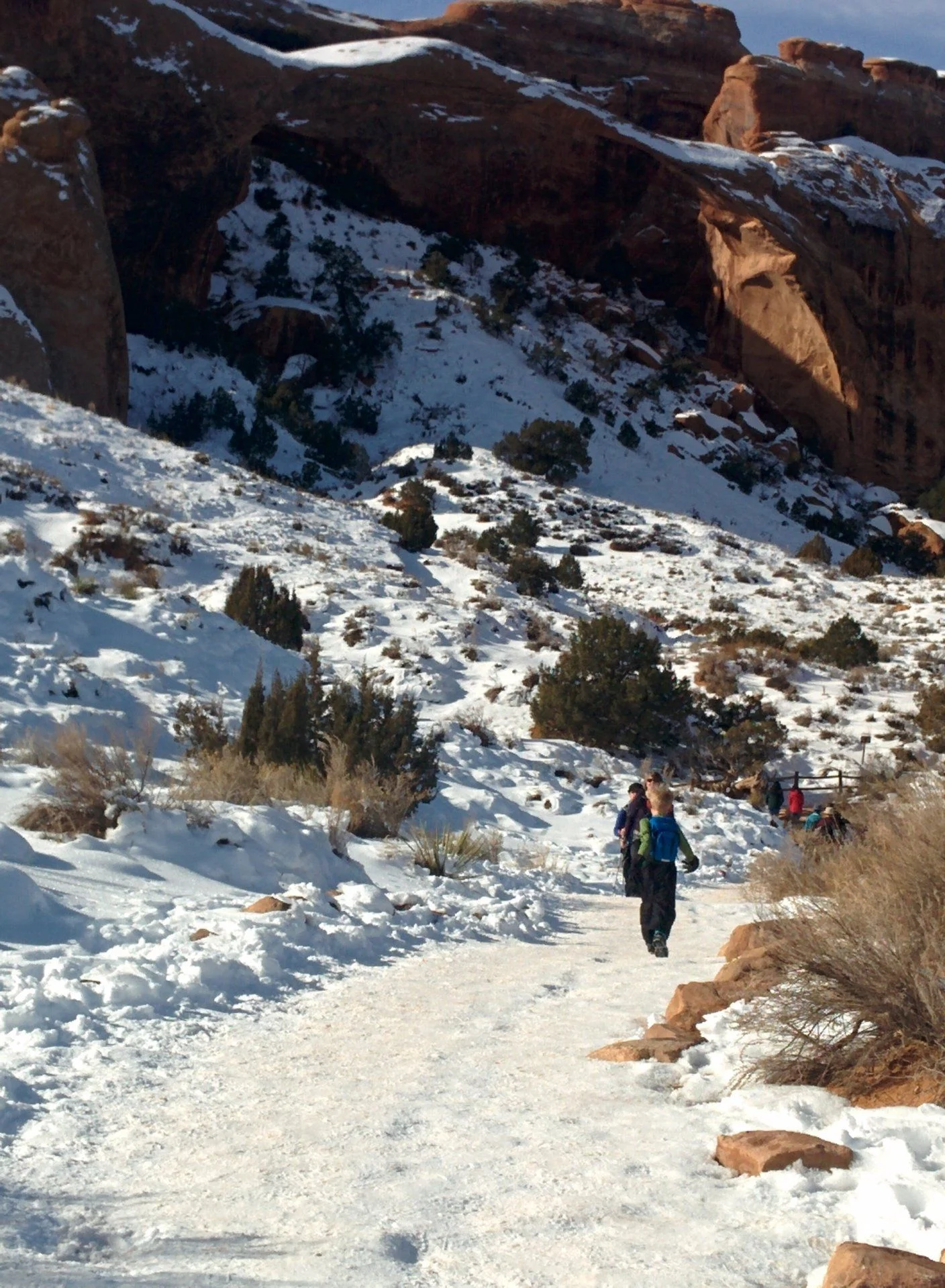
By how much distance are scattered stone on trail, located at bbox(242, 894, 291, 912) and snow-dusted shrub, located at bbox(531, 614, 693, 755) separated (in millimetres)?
9918

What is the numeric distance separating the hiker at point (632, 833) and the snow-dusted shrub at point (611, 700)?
625 cm

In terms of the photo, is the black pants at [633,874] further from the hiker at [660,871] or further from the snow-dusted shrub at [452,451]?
the snow-dusted shrub at [452,451]

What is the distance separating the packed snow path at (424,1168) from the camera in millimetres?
2527

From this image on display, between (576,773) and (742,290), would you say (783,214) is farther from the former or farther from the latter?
(576,773)

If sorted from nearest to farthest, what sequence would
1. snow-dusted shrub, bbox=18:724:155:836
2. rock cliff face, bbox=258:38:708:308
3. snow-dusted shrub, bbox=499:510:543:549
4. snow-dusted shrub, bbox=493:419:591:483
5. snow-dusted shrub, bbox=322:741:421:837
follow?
snow-dusted shrub, bbox=18:724:155:836 → snow-dusted shrub, bbox=322:741:421:837 → snow-dusted shrub, bbox=499:510:543:549 → snow-dusted shrub, bbox=493:419:591:483 → rock cliff face, bbox=258:38:708:308

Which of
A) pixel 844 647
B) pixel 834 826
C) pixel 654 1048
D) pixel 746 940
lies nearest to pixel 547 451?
pixel 844 647

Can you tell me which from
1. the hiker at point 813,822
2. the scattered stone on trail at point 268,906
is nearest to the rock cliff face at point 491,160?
the hiker at point 813,822

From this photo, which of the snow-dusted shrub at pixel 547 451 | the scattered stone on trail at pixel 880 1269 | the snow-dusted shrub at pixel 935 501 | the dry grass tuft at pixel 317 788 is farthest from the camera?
the snow-dusted shrub at pixel 935 501

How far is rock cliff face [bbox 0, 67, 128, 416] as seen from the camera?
26.6 m

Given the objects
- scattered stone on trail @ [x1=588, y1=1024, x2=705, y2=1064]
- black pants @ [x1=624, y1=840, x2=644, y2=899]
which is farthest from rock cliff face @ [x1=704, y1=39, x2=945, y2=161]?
scattered stone on trail @ [x1=588, y1=1024, x2=705, y2=1064]

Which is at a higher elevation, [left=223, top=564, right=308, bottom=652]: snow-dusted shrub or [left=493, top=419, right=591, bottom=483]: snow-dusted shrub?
[left=493, top=419, right=591, bottom=483]: snow-dusted shrub

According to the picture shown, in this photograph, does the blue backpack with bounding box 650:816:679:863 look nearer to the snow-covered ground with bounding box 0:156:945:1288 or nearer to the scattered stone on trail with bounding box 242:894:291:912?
the snow-covered ground with bounding box 0:156:945:1288

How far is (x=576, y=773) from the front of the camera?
14.7 m

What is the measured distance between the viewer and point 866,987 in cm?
365
